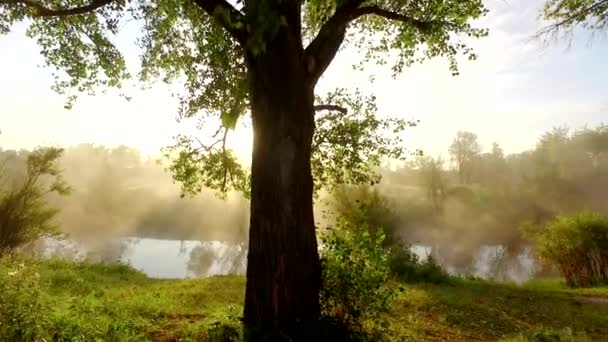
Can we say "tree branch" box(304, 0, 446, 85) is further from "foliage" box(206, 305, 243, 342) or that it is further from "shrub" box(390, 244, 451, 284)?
"shrub" box(390, 244, 451, 284)

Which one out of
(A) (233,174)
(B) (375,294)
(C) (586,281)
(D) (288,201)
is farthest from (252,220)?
(C) (586,281)

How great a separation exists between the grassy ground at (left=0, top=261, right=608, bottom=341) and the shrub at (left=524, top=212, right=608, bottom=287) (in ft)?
8.17

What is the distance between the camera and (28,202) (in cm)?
1825

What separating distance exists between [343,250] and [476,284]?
10638mm

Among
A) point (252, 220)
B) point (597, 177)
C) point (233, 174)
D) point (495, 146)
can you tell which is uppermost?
point (495, 146)

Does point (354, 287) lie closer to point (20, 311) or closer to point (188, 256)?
point (20, 311)

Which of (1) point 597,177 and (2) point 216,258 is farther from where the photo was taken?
(1) point 597,177

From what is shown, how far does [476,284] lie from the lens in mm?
14633

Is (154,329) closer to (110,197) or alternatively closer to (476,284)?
(476,284)

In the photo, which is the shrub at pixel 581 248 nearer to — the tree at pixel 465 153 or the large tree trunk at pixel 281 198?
the large tree trunk at pixel 281 198

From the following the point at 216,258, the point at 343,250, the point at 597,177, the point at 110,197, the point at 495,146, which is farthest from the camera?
the point at 495,146

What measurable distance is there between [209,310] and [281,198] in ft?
13.2

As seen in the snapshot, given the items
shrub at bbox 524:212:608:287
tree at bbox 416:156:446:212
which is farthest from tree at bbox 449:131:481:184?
shrub at bbox 524:212:608:287

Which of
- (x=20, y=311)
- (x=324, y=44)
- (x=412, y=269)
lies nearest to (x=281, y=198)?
(x=324, y=44)
